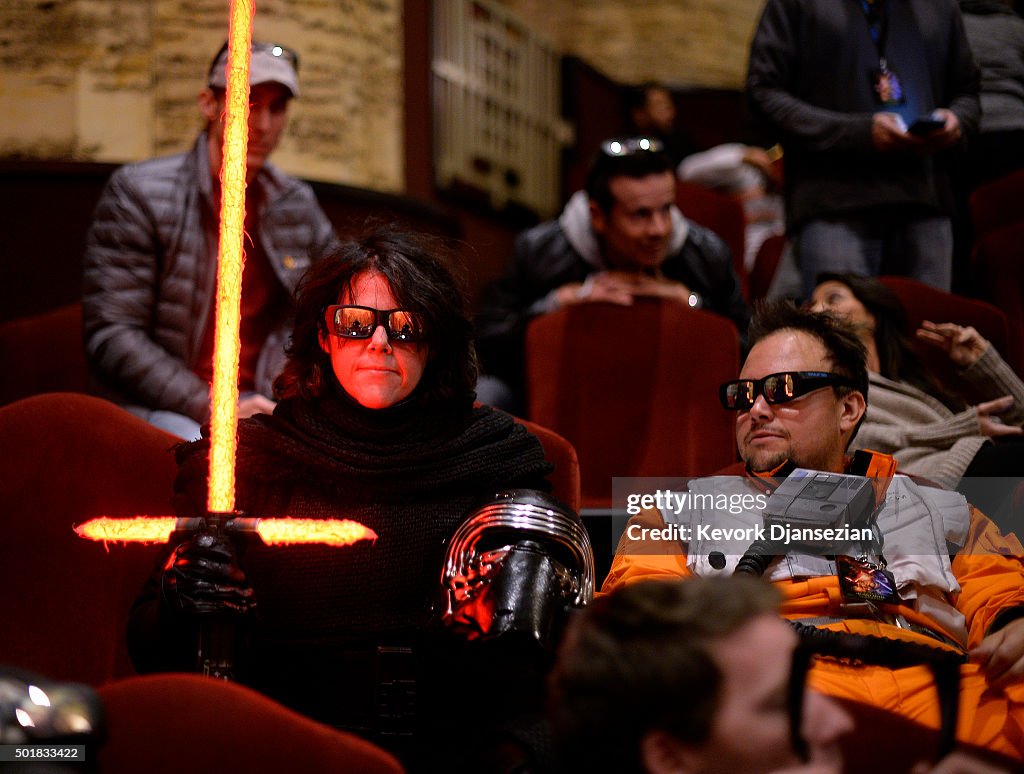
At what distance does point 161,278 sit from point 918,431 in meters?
1.82

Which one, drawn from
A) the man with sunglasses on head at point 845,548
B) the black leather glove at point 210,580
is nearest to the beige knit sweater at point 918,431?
the man with sunglasses on head at point 845,548

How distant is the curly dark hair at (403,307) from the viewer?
2221 millimetres

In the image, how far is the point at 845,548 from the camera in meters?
2.09

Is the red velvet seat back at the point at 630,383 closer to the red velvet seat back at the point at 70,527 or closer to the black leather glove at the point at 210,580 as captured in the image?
the red velvet seat back at the point at 70,527

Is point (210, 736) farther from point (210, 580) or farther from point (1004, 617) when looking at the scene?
point (1004, 617)

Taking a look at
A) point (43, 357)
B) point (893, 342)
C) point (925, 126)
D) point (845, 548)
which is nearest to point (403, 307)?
point (845, 548)

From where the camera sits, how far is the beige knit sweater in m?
2.85

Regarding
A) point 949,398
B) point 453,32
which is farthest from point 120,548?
point 453,32

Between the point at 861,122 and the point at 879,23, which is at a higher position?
the point at 879,23

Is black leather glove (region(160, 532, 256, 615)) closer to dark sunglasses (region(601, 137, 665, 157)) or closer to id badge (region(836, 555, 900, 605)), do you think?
id badge (region(836, 555, 900, 605))

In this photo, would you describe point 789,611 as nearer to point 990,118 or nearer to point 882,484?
point 882,484

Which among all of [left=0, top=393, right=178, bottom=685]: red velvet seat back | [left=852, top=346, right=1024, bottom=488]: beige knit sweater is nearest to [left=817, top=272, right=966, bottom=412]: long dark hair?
[left=852, top=346, right=1024, bottom=488]: beige knit sweater

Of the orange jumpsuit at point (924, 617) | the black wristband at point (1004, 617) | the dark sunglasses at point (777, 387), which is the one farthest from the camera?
the dark sunglasses at point (777, 387)

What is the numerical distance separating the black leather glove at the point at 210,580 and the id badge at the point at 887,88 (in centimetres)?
260
